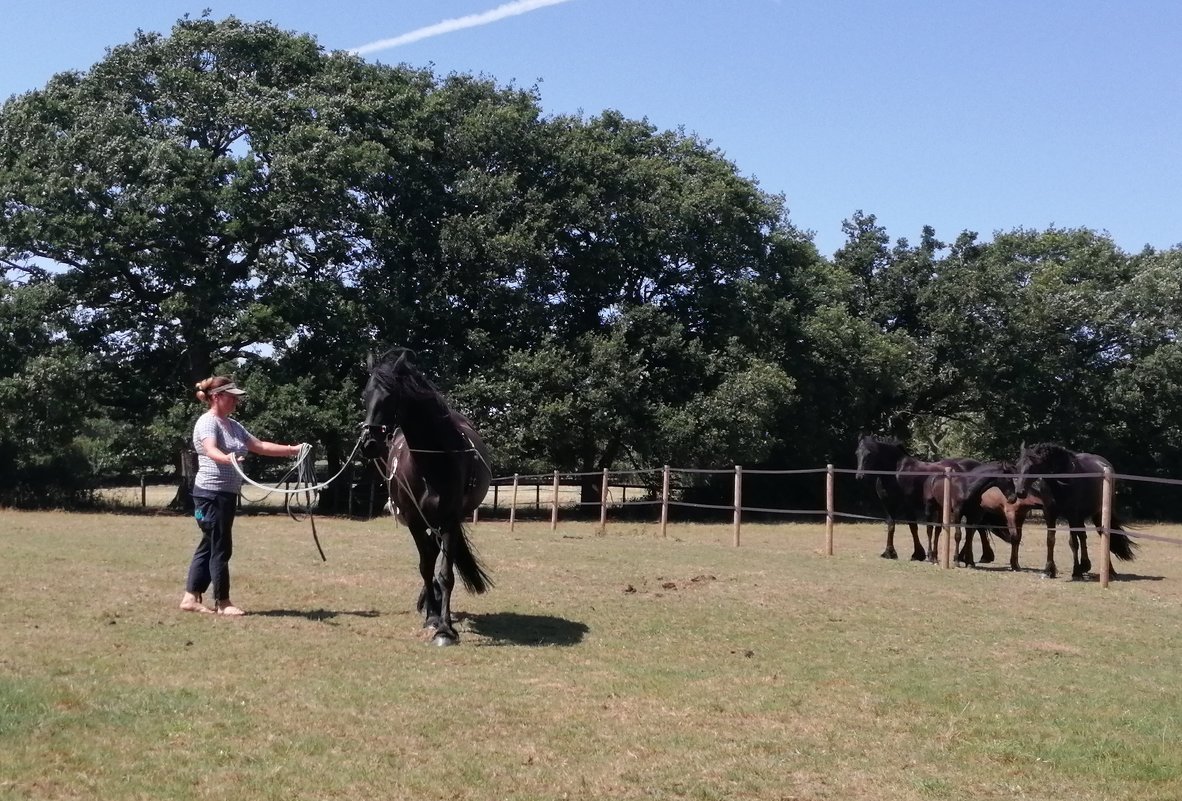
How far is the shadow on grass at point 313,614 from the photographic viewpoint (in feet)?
30.5

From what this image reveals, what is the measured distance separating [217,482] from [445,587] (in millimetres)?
2073

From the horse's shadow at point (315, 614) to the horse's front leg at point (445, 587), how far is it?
93cm

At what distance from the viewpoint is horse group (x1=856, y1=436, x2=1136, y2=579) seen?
49.6ft

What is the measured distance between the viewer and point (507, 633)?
8.95 metres

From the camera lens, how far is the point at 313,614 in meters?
9.50

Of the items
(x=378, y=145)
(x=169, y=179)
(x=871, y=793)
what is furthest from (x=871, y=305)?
(x=871, y=793)

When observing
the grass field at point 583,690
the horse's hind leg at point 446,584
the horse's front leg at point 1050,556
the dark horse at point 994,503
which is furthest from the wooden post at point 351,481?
the horse's hind leg at point 446,584

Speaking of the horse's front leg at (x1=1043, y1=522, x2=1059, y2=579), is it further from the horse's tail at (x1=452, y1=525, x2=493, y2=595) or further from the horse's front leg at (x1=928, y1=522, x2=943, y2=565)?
the horse's tail at (x1=452, y1=525, x2=493, y2=595)

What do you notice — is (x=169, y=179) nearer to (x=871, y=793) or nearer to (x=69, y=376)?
(x=69, y=376)

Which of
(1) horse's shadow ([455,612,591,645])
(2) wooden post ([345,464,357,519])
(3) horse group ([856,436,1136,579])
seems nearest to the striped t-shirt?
(1) horse's shadow ([455,612,591,645])

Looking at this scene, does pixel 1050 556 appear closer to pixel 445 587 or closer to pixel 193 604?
pixel 445 587

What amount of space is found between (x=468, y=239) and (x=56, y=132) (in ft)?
35.3

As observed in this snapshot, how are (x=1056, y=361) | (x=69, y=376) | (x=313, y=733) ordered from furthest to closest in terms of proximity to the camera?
(x=1056, y=361)
(x=69, y=376)
(x=313, y=733)

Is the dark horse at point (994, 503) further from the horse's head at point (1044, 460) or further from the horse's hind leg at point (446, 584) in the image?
the horse's hind leg at point (446, 584)
